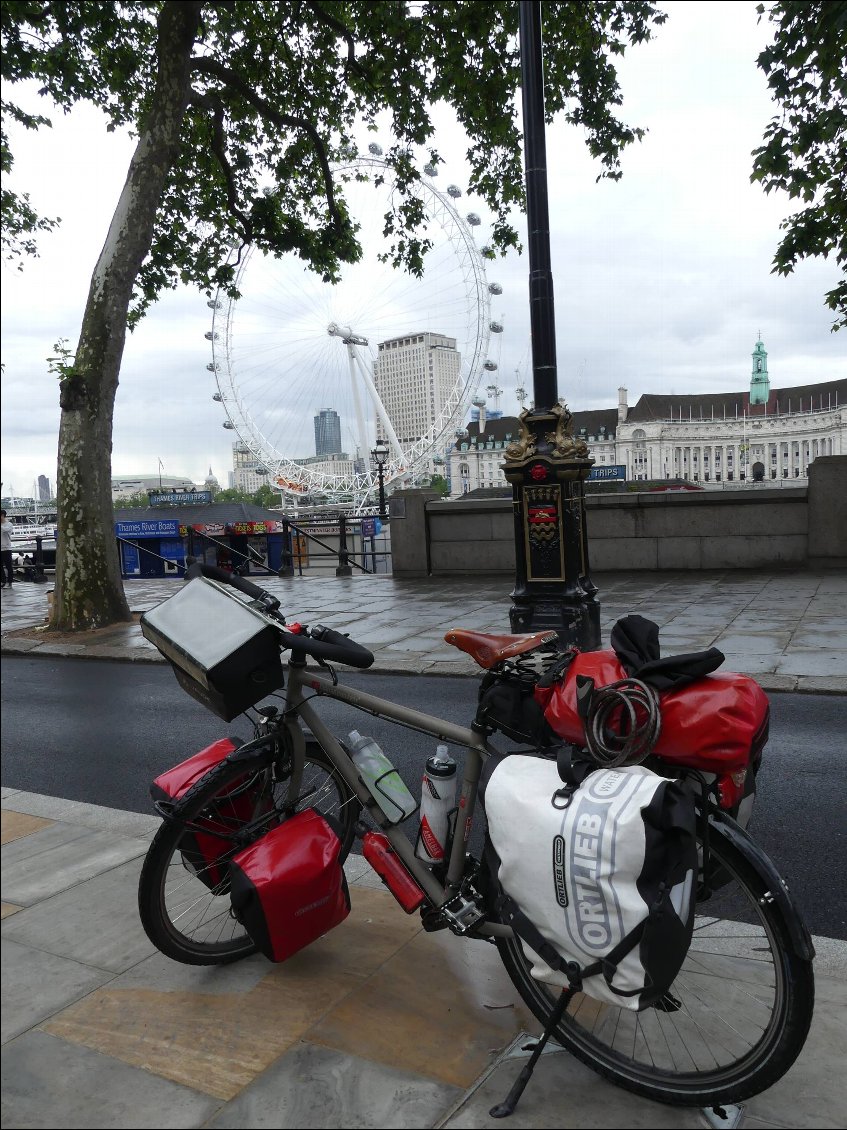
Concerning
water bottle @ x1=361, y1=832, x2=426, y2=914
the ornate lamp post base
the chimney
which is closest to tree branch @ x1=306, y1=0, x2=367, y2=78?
the ornate lamp post base

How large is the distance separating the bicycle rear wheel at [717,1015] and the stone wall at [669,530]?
37.0ft

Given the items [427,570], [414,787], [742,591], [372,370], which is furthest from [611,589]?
[372,370]

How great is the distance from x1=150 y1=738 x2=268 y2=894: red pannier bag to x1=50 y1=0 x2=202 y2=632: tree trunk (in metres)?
9.11

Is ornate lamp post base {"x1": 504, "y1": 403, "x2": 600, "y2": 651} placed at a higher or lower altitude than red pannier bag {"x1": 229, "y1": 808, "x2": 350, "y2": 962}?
higher

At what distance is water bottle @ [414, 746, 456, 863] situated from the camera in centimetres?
245

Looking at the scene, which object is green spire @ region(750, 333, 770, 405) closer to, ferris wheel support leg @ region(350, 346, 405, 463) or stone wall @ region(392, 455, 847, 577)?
ferris wheel support leg @ region(350, 346, 405, 463)

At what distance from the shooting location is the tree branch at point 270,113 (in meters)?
10.8

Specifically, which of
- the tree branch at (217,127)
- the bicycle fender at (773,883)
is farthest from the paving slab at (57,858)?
the tree branch at (217,127)

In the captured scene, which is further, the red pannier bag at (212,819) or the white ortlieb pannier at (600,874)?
the red pannier bag at (212,819)

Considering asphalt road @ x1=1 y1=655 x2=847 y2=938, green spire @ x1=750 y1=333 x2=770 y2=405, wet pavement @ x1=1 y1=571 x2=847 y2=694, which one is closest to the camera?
asphalt road @ x1=1 y1=655 x2=847 y2=938

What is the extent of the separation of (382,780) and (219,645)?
0.66 m

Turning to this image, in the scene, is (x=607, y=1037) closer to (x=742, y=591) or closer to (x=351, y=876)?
(x=351, y=876)

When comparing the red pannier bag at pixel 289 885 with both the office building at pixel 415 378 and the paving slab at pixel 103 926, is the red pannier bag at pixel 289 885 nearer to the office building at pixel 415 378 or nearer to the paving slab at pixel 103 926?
the paving slab at pixel 103 926

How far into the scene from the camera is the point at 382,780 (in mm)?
2598
